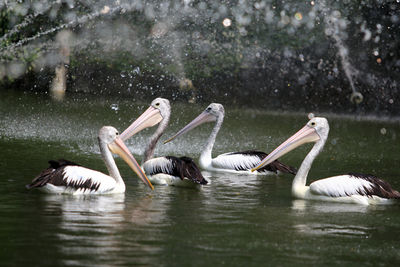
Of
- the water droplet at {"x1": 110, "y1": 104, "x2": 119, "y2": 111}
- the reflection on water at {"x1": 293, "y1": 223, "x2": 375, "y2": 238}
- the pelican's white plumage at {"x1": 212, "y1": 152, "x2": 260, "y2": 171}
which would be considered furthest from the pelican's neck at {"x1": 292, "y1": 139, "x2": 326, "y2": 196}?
the water droplet at {"x1": 110, "y1": 104, "x2": 119, "y2": 111}

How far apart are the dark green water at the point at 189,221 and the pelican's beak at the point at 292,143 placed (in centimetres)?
41

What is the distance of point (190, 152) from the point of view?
14.1 m

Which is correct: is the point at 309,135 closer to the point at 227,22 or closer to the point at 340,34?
the point at 340,34

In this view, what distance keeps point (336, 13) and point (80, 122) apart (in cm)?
1579

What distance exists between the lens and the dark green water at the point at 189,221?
6.32m

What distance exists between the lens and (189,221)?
770 centimetres

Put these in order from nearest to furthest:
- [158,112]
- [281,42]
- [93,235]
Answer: [93,235], [158,112], [281,42]

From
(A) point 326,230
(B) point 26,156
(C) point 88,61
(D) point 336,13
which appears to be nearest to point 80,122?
(B) point 26,156

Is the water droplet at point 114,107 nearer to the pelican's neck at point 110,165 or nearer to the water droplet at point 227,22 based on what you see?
the water droplet at point 227,22

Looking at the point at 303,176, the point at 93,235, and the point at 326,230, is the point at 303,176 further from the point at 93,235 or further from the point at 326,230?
the point at 93,235

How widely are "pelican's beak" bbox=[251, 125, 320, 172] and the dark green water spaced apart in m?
0.41

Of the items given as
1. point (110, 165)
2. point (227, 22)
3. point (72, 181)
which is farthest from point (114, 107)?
point (72, 181)

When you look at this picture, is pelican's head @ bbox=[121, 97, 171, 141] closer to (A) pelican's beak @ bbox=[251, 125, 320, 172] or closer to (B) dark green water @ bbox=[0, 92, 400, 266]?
(B) dark green water @ bbox=[0, 92, 400, 266]

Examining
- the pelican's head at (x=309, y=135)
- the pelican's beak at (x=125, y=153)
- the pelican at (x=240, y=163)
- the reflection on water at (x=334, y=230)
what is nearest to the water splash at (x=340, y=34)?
the pelican at (x=240, y=163)
